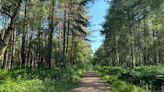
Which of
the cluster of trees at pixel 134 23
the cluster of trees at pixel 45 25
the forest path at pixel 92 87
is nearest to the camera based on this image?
the forest path at pixel 92 87

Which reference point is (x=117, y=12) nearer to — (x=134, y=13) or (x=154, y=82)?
(x=134, y=13)

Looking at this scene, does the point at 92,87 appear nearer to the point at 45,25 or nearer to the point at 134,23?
the point at 134,23

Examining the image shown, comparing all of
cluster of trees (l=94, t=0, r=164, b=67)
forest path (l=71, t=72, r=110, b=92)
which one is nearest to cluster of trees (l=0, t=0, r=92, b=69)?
cluster of trees (l=94, t=0, r=164, b=67)

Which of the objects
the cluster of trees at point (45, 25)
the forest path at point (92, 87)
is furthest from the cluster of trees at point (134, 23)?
the forest path at point (92, 87)

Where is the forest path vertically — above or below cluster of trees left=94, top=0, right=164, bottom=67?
below

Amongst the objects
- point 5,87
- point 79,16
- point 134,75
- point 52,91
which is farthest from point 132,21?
point 5,87

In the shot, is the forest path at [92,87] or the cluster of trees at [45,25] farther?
the cluster of trees at [45,25]

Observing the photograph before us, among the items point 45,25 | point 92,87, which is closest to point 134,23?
point 45,25

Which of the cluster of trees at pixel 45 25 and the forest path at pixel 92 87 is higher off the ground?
the cluster of trees at pixel 45 25

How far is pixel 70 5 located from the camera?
138 feet

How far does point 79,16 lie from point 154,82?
30.1 meters

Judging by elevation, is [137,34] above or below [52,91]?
above

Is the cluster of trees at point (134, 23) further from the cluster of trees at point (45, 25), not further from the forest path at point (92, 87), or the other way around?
the forest path at point (92, 87)

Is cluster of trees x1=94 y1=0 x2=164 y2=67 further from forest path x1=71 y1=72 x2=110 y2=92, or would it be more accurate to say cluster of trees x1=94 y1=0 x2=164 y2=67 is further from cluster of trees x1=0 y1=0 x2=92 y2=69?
forest path x1=71 y1=72 x2=110 y2=92
